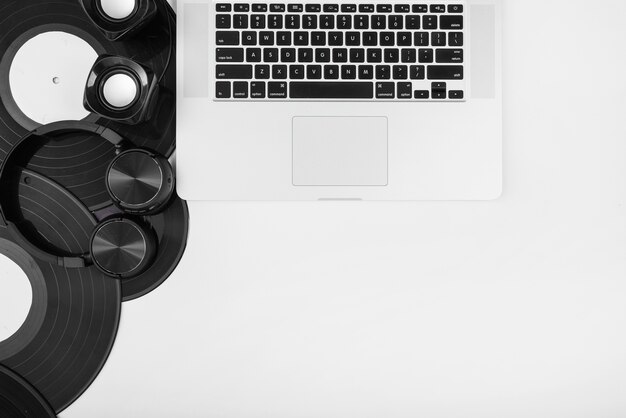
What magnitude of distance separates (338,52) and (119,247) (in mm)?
444

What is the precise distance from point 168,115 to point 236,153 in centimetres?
13

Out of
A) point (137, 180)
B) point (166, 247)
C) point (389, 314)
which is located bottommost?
point (389, 314)

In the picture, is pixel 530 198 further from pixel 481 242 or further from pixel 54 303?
pixel 54 303

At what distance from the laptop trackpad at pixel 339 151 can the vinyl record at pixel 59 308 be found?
1.15 ft

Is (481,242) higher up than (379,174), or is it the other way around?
(379,174)

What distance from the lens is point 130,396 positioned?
723 mm

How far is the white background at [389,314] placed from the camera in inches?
28.5

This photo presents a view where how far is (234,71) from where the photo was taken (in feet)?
2.26

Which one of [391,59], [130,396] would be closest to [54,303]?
[130,396]

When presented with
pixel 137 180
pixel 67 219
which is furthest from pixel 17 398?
pixel 137 180

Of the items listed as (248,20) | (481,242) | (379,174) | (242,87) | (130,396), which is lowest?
(130,396)

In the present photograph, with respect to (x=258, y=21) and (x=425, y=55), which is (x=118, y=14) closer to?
(x=258, y=21)

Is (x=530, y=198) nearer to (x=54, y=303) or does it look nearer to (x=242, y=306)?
(x=242, y=306)

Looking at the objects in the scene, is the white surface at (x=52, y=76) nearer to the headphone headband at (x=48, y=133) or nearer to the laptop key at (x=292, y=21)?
the headphone headband at (x=48, y=133)
